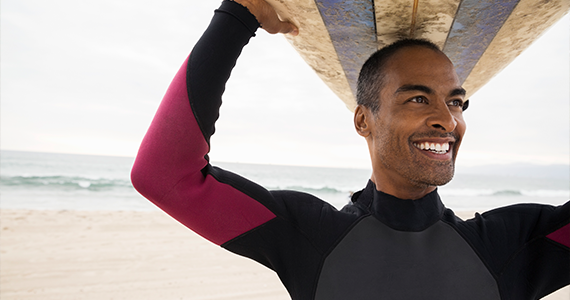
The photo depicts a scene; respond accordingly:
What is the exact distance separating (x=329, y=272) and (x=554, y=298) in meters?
5.51

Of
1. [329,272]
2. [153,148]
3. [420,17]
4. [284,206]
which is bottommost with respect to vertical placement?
[329,272]

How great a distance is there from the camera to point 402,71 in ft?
4.44

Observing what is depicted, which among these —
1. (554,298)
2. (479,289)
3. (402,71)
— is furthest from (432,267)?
(554,298)

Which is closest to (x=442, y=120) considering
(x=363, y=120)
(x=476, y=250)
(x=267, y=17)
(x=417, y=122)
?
(x=417, y=122)

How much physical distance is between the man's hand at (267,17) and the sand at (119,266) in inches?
174

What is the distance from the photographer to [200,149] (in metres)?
→ 1.06

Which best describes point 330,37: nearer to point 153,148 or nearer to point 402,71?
point 402,71

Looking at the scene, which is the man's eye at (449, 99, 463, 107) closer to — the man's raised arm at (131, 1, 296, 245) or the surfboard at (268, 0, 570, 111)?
the surfboard at (268, 0, 570, 111)

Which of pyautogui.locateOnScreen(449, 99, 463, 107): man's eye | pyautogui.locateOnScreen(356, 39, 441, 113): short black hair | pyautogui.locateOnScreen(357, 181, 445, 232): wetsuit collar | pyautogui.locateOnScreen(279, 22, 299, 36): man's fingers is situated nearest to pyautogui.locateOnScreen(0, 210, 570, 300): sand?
pyautogui.locateOnScreen(357, 181, 445, 232): wetsuit collar

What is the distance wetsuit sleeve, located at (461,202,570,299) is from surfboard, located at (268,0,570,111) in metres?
0.67

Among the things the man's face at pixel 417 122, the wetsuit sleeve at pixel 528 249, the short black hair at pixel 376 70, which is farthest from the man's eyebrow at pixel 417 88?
the wetsuit sleeve at pixel 528 249

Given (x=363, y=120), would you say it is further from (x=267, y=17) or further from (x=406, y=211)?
(x=267, y=17)

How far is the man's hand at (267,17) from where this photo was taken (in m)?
1.16

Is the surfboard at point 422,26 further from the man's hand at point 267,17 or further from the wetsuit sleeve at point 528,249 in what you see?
the wetsuit sleeve at point 528,249
